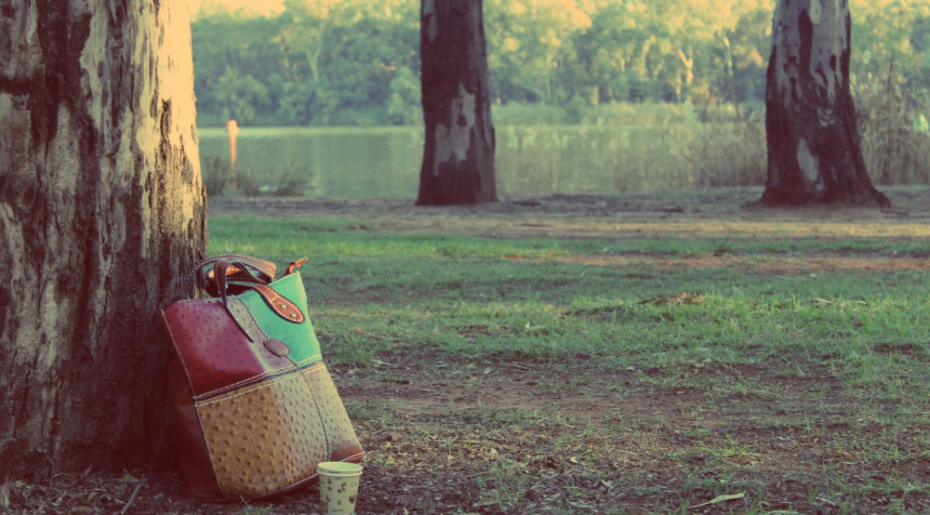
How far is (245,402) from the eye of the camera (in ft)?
7.79

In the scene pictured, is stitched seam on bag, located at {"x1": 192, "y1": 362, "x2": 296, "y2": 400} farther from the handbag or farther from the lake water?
the lake water

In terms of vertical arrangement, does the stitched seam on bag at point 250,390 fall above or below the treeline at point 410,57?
below

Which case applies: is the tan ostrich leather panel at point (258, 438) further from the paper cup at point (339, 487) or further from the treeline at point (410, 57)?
the treeline at point (410, 57)

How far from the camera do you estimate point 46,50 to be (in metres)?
2.38

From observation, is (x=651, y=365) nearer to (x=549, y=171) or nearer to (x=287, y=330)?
(x=287, y=330)

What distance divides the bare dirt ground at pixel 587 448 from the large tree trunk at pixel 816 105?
5.88 meters

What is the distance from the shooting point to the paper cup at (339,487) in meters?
2.23

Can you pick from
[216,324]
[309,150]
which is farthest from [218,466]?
[309,150]

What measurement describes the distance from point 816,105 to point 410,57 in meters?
75.2

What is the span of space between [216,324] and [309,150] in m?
30.6

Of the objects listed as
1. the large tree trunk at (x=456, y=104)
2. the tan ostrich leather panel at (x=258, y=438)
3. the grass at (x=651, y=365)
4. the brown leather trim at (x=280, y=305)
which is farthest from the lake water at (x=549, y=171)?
the tan ostrich leather panel at (x=258, y=438)

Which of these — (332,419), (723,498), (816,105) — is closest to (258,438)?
(332,419)

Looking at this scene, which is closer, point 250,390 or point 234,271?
point 250,390

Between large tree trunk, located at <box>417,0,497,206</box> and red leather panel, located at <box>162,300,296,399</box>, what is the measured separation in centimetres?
852
